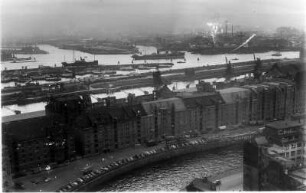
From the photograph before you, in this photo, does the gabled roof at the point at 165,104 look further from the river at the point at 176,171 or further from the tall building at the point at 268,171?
the tall building at the point at 268,171

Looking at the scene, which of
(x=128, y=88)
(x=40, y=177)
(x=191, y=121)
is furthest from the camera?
(x=128, y=88)

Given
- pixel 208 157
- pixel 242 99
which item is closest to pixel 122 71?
pixel 242 99

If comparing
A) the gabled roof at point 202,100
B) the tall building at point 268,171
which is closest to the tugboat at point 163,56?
the gabled roof at point 202,100

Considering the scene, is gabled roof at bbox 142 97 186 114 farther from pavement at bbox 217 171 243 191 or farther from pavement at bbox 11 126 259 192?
pavement at bbox 217 171 243 191

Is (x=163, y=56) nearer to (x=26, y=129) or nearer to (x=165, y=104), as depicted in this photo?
(x=165, y=104)

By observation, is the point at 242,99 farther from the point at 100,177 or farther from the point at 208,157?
the point at 100,177

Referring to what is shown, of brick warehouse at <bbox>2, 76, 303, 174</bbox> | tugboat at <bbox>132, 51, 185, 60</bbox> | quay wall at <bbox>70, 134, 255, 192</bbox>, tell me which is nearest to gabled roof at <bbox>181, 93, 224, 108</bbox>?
brick warehouse at <bbox>2, 76, 303, 174</bbox>

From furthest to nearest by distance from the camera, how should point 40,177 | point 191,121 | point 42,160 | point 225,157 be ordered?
point 191,121 → point 225,157 → point 42,160 → point 40,177
